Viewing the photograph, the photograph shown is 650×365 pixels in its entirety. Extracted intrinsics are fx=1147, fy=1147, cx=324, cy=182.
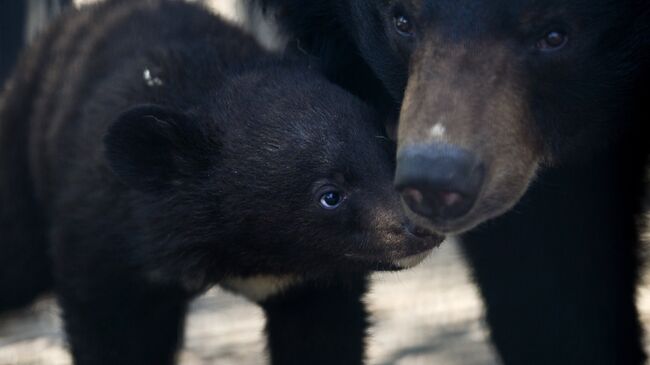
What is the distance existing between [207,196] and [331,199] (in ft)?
1.54

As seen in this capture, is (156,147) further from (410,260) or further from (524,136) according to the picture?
(524,136)

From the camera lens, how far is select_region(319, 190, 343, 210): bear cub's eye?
Answer: 3.80 m

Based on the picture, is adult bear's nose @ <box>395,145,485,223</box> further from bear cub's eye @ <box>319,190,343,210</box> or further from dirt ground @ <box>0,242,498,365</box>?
dirt ground @ <box>0,242,498,365</box>

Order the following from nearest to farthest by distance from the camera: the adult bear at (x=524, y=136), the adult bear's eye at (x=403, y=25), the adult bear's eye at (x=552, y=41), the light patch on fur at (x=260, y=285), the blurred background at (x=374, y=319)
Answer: the adult bear at (x=524, y=136) → the adult bear's eye at (x=552, y=41) → the adult bear's eye at (x=403, y=25) → the light patch on fur at (x=260, y=285) → the blurred background at (x=374, y=319)

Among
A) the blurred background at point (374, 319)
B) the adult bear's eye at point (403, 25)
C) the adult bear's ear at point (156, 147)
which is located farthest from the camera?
the blurred background at point (374, 319)

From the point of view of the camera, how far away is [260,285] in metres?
4.29

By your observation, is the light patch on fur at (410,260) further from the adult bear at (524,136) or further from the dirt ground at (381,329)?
the dirt ground at (381,329)

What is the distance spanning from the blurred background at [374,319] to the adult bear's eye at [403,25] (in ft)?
5.33

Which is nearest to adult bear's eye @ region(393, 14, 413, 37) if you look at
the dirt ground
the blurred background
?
the blurred background

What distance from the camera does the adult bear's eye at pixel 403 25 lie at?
363 centimetres

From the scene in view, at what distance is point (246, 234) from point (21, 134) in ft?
5.02

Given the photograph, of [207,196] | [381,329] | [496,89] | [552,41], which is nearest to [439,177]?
[496,89]

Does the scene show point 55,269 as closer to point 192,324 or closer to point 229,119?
point 229,119

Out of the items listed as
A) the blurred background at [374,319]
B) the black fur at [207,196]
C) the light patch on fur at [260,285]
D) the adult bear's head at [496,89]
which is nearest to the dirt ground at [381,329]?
the blurred background at [374,319]
